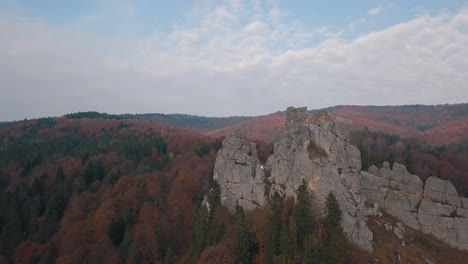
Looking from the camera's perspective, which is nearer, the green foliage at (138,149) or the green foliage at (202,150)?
the green foliage at (202,150)

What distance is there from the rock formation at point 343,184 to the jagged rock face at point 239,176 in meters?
0.18


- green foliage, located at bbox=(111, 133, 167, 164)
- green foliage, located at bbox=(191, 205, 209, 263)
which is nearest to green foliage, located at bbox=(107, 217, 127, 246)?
green foliage, located at bbox=(191, 205, 209, 263)

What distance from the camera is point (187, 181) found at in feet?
276

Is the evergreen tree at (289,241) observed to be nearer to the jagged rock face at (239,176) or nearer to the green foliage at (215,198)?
the jagged rock face at (239,176)

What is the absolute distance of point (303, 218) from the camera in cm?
5147

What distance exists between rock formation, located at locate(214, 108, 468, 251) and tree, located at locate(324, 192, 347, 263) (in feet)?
6.47

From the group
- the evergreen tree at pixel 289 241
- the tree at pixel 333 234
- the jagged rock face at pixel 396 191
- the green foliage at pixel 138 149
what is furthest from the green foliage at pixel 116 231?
the jagged rock face at pixel 396 191

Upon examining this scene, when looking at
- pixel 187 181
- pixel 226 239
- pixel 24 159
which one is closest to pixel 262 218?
pixel 226 239

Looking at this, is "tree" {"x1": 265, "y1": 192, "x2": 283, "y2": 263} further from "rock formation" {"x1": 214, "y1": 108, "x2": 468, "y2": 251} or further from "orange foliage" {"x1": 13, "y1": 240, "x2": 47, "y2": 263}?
"orange foliage" {"x1": 13, "y1": 240, "x2": 47, "y2": 263}

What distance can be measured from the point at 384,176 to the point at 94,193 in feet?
229

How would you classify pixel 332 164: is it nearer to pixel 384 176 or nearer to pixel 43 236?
pixel 384 176

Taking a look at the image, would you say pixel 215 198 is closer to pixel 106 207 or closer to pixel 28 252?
pixel 106 207

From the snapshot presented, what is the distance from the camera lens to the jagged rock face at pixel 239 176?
64250 mm

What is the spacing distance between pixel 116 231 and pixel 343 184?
4606 cm
